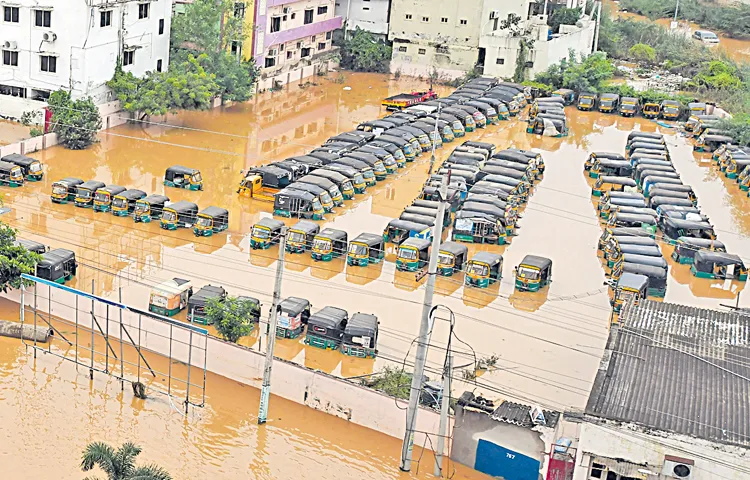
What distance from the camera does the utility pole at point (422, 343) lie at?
1780cm

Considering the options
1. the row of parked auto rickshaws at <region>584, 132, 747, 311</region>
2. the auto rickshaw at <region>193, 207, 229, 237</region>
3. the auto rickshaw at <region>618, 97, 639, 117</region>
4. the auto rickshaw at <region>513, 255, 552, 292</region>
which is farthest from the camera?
the auto rickshaw at <region>618, 97, 639, 117</region>

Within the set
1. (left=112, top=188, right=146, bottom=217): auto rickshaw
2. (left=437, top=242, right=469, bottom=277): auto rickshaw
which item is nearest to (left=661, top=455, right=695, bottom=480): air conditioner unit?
(left=437, top=242, right=469, bottom=277): auto rickshaw

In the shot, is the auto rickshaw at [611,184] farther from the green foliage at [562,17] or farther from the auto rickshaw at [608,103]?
the green foliage at [562,17]

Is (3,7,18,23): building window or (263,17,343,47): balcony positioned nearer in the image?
(3,7,18,23): building window

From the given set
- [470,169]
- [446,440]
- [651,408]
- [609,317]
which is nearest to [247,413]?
[446,440]

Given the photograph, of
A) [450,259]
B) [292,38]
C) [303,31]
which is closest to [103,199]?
[450,259]

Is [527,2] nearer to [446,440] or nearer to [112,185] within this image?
[112,185]

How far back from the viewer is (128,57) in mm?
38531

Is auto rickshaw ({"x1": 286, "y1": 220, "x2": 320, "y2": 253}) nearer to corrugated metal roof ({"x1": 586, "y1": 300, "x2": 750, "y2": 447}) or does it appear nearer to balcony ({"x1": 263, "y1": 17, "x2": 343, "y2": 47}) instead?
corrugated metal roof ({"x1": 586, "y1": 300, "x2": 750, "y2": 447})

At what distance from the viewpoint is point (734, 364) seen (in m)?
18.7

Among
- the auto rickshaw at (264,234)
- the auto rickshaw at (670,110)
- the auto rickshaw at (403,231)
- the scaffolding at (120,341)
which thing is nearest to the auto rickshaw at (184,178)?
the auto rickshaw at (264,234)

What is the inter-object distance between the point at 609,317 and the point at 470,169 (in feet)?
33.3

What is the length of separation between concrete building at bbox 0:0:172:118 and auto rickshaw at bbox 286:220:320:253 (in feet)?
38.3

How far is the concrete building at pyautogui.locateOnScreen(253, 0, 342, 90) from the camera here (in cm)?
4500
